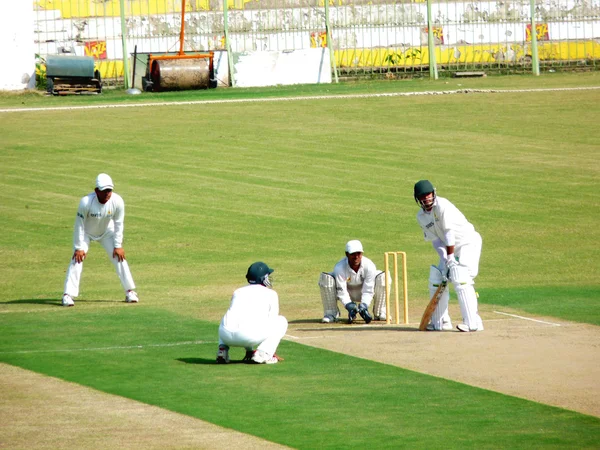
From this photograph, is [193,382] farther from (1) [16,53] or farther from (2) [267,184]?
(1) [16,53]

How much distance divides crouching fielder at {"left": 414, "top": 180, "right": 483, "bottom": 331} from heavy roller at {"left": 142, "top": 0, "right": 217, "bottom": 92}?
76.1ft

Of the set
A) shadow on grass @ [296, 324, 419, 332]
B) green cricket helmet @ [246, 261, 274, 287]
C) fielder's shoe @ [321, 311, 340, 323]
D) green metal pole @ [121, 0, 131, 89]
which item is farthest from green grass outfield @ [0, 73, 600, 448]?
green metal pole @ [121, 0, 131, 89]

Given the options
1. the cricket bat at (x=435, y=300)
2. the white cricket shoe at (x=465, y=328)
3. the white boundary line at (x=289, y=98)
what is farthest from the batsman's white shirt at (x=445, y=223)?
the white boundary line at (x=289, y=98)

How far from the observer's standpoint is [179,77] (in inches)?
1442

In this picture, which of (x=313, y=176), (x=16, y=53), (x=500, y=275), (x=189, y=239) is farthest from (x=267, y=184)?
(x=16, y=53)

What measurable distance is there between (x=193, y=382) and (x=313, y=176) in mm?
16236

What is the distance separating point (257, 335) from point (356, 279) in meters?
3.54

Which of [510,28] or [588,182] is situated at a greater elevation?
→ [510,28]

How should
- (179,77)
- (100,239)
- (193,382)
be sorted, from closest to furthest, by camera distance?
(193,382), (100,239), (179,77)

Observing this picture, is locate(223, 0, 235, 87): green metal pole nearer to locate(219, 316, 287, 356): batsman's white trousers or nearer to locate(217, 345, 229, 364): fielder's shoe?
locate(217, 345, 229, 364): fielder's shoe

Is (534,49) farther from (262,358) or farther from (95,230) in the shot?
(262,358)

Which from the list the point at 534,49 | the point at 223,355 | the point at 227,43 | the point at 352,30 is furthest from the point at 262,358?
the point at 534,49

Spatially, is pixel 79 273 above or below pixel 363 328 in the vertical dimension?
above

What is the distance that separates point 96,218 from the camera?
16391mm
